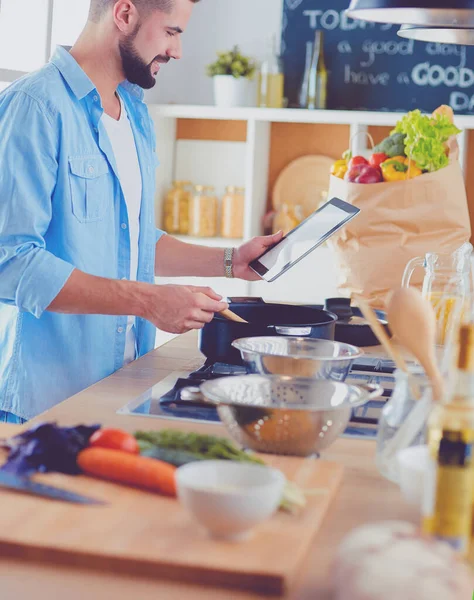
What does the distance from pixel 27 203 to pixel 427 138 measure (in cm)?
119

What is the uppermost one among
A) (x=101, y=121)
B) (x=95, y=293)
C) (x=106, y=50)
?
(x=106, y=50)

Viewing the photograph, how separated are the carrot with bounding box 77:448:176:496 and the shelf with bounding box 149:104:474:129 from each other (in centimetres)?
321

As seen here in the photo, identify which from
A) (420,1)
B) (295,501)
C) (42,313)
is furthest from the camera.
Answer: (42,313)

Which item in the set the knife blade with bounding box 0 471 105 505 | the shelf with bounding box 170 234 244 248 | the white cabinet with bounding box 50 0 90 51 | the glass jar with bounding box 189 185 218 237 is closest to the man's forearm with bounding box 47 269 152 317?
the knife blade with bounding box 0 471 105 505

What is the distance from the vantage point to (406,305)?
1105mm

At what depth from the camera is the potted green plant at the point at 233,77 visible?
169 inches

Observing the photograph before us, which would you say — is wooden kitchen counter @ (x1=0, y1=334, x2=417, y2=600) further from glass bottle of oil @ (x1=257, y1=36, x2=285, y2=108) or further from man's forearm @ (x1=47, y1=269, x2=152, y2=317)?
glass bottle of oil @ (x1=257, y1=36, x2=285, y2=108)

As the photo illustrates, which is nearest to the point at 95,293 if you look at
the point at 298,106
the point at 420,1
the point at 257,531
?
the point at 420,1

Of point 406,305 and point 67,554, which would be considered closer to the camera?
point 67,554

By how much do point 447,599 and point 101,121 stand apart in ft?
5.41

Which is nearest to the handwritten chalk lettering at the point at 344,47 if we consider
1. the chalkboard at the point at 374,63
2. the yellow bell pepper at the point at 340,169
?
the chalkboard at the point at 374,63

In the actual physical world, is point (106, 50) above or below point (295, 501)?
above

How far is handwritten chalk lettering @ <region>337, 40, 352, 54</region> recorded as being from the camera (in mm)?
4355

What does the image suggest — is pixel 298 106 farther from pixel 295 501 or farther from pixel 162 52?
pixel 295 501
